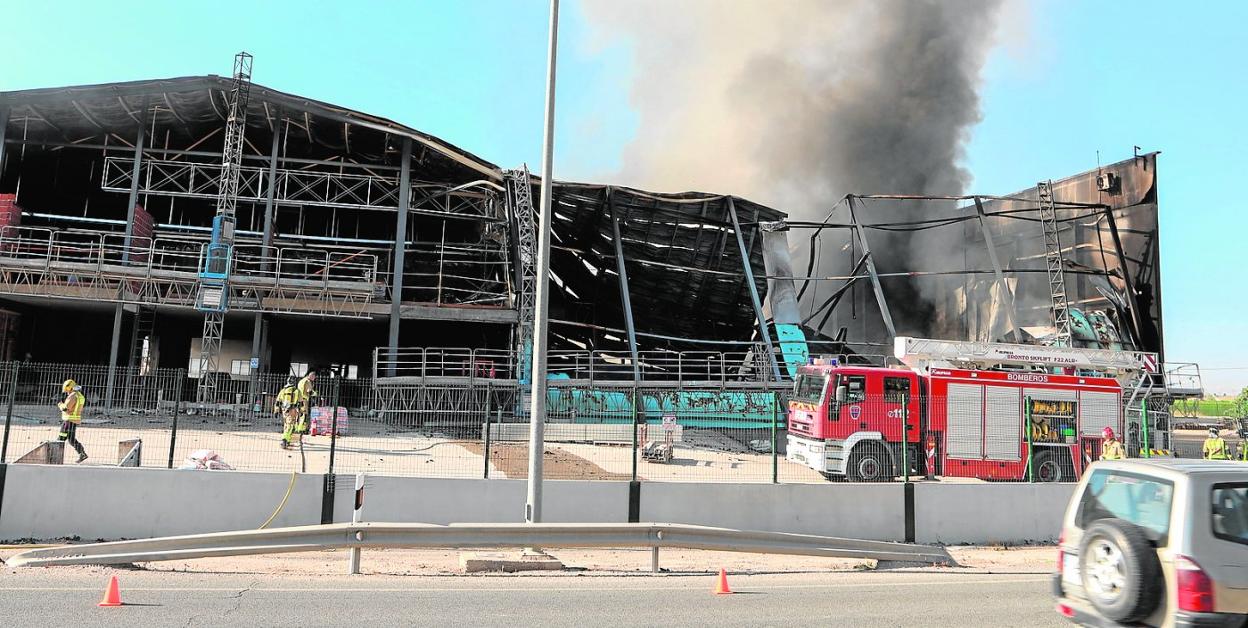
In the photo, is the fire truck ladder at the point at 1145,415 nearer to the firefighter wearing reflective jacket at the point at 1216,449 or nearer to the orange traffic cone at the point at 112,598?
the firefighter wearing reflective jacket at the point at 1216,449

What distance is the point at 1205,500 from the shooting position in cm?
435

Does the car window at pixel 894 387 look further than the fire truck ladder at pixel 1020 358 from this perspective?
No

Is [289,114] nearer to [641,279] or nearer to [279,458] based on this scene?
[641,279]

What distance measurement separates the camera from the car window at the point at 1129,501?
444cm

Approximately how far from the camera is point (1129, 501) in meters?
4.74

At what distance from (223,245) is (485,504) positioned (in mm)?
18795

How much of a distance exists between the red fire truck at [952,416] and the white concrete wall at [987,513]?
3.00 meters

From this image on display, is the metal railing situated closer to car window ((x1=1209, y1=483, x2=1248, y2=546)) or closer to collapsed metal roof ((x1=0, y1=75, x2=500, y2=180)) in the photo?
collapsed metal roof ((x1=0, y1=75, x2=500, y2=180))

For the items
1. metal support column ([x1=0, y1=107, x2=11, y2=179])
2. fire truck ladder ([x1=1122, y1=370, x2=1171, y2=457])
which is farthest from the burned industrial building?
fire truck ladder ([x1=1122, y1=370, x2=1171, y2=457])

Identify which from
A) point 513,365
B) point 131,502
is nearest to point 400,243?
point 513,365

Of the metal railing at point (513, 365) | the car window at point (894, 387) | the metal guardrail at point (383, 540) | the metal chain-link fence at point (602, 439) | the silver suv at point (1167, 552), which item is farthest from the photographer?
the metal railing at point (513, 365)

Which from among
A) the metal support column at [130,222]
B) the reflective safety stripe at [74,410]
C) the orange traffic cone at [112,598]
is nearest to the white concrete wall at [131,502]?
the reflective safety stripe at [74,410]

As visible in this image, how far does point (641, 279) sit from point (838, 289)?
8836 mm

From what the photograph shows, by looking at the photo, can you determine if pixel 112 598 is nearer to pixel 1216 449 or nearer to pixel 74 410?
pixel 74 410
